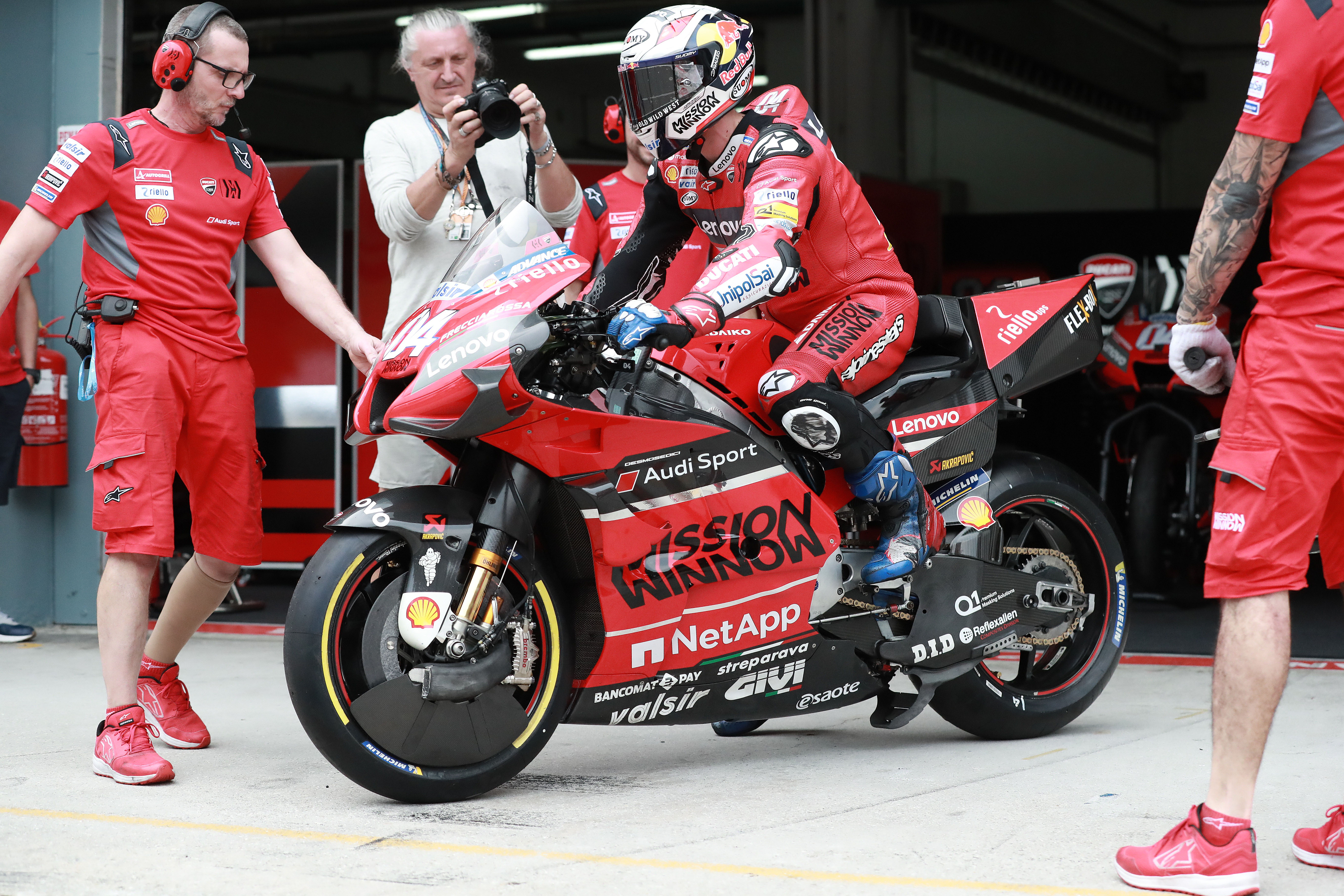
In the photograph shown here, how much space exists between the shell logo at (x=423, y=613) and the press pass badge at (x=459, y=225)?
5.53 ft

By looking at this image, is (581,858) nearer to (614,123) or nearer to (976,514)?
(976,514)

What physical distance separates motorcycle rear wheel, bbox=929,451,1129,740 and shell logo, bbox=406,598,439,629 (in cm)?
168

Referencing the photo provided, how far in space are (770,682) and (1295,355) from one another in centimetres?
157

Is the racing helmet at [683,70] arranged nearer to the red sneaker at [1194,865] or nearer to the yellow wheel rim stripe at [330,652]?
the yellow wheel rim stripe at [330,652]

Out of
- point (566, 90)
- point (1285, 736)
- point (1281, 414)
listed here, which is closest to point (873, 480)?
point (1281, 414)

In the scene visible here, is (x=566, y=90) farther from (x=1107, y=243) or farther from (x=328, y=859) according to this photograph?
(x=328, y=859)

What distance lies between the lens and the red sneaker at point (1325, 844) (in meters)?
2.84

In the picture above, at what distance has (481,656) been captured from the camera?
3291 millimetres

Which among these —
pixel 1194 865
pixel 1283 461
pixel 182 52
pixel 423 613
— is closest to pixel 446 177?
pixel 182 52

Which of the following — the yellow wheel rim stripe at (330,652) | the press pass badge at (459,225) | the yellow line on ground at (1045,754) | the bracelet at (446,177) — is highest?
the bracelet at (446,177)

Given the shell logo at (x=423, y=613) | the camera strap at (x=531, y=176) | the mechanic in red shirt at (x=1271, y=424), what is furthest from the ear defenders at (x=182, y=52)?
the mechanic in red shirt at (x=1271, y=424)

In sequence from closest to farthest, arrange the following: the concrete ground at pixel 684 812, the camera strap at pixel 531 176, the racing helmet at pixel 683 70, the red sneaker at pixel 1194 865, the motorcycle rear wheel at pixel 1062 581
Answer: the red sneaker at pixel 1194 865 < the concrete ground at pixel 684 812 < the racing helmet at pixel 683 70 < the motorcycle rear wheel at pixel 1062 581 < the camera strap at pixel 531 176

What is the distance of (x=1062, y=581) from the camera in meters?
4.24

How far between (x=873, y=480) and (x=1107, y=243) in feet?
A: 28.8
